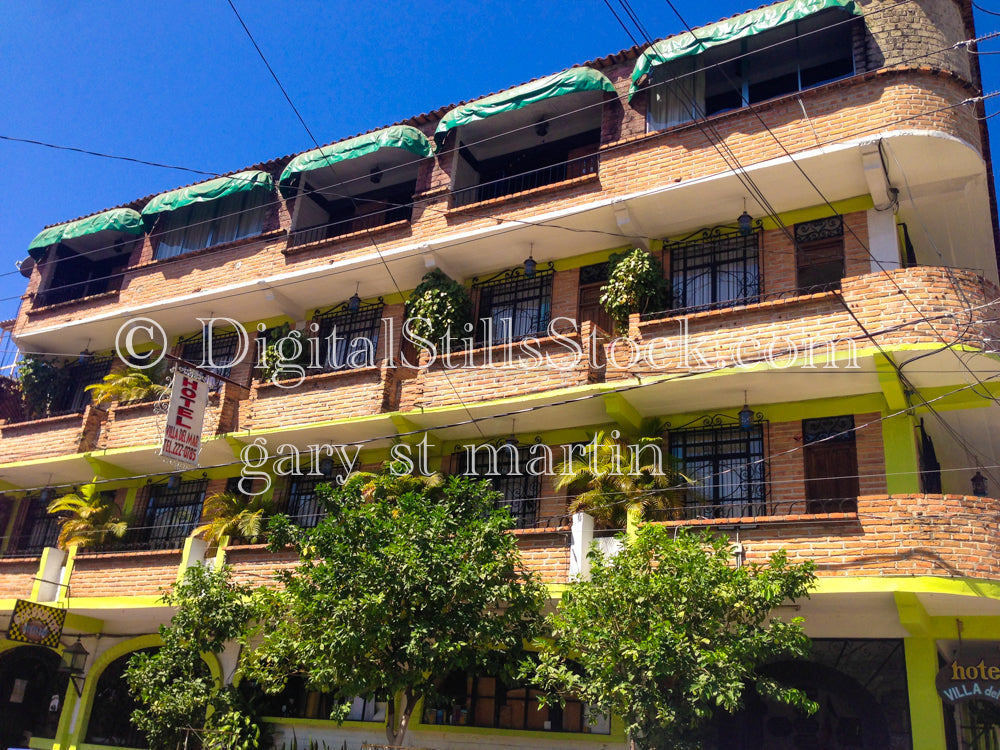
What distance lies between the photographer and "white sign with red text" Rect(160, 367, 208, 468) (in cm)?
1545

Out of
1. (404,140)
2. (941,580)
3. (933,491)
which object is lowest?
(941,580)

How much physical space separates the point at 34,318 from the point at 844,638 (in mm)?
20167

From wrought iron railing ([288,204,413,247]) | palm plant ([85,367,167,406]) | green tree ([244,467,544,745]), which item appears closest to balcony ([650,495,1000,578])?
green tree ([244,467,544,745])

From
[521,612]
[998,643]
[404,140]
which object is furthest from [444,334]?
[998,643]

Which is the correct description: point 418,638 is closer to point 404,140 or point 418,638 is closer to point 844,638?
point 844,638

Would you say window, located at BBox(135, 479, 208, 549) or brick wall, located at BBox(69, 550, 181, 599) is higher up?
window, located at BBox(135, 479, 208, 549)

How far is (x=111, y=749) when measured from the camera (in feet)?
57.6

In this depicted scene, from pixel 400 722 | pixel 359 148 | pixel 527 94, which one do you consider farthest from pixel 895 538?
pixel 359 148

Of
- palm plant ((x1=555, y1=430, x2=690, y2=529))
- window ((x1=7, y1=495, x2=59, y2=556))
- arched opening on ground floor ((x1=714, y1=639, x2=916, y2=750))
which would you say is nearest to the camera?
arched opening on ground floor ((x1=714, y1=639, x2=916, y2=750))

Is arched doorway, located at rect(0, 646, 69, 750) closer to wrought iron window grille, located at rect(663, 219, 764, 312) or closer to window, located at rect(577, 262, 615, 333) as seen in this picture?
window, located at rect(577, 262, 615, 333)

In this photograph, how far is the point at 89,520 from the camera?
18594 mm

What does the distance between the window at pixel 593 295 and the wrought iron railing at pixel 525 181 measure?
1978 millimetres

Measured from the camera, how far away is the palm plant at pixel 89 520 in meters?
18.3

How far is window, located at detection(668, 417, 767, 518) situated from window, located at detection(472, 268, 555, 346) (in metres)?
3.71
